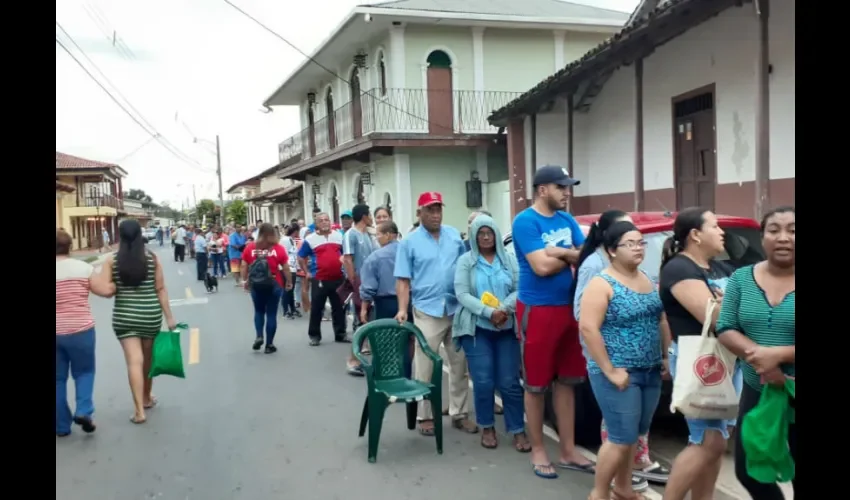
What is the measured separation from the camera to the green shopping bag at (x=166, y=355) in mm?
6121

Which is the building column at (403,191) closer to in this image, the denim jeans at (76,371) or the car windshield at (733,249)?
the denim jeans at (76,371)

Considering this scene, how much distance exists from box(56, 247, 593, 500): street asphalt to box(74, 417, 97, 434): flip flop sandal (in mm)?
62

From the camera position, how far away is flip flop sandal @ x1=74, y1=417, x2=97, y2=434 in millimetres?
5758

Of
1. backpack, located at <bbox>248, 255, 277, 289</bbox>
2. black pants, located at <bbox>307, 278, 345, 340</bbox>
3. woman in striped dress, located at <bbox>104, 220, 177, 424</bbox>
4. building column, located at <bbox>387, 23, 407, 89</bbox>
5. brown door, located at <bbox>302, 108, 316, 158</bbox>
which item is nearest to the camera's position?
woman in striped dress, located at <bbox>104, 220, 177, 424</bbox>

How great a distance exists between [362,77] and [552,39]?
583cm

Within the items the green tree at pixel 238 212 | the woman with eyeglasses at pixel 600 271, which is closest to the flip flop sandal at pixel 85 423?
the woman with eyeglasses at pixel 600 271

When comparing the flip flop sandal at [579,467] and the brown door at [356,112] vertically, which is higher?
the brown door at [356,112]

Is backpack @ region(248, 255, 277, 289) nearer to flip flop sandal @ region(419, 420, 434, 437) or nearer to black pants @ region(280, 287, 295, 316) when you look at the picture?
black pants @ region(280, 287, 295, 316)

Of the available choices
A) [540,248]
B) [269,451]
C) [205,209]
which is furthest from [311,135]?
[205,209]

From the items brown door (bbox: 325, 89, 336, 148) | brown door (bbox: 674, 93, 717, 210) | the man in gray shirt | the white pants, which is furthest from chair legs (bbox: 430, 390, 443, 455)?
brown door (bbox: 325, 89, 336, 148)

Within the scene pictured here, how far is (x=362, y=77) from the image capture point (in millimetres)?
20969

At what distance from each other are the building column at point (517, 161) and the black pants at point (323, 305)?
8053 millimetres
